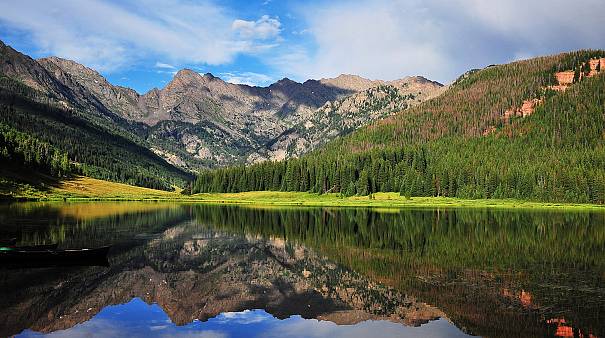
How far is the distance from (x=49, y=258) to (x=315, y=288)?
24728 mm

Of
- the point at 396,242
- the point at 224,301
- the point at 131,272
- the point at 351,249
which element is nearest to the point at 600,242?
the point at 396,242

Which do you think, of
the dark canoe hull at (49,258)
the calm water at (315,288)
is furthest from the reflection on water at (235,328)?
the dark canoe hull at (49,258)

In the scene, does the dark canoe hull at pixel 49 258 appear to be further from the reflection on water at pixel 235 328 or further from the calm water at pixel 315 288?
the reflection on water at pixel 235 328

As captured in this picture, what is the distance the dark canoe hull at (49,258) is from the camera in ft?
139

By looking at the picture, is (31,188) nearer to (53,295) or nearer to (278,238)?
(278,238)

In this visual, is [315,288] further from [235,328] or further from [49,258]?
[49,258]

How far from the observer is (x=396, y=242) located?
60688 millimetres

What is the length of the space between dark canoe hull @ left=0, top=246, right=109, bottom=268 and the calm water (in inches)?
61.1

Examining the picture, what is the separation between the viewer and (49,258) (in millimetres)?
42938

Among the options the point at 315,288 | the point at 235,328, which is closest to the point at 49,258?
the point at 315,288

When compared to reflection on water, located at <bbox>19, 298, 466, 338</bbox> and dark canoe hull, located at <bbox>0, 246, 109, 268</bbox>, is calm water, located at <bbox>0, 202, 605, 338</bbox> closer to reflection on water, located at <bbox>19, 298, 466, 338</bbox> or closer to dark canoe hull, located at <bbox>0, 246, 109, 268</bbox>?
reflection on water, located at <bbox>19, 298, 466, 338</bbox>

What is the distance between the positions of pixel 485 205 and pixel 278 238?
11311 centimetres

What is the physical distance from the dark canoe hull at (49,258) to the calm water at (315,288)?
5.09 feet

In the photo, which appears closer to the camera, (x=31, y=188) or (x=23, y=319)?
(x=23, y=319)
